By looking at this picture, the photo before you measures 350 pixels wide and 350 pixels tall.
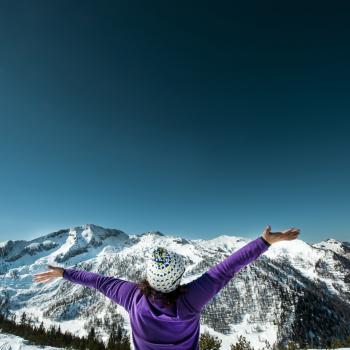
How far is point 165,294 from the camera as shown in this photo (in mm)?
4016

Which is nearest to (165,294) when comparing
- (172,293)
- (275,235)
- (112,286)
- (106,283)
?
(172,293)

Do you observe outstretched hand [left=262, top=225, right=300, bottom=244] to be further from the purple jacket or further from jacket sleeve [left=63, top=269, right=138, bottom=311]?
jacket sleeve [left=63, top=269, right=138, bottom=311]

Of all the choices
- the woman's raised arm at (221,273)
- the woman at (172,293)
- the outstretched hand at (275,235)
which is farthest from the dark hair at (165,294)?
the outstretched hand at (275,235)

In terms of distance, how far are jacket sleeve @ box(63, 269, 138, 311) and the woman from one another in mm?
14

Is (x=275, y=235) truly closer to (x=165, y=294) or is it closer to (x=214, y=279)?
(x=214, y=279)

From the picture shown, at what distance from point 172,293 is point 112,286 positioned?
44.3 inches

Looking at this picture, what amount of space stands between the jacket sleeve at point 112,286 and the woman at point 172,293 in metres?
0.01

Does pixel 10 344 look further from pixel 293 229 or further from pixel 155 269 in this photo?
pixel 293 229

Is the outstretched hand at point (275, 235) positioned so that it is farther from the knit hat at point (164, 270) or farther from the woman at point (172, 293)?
the knit hat at point (164, 270)

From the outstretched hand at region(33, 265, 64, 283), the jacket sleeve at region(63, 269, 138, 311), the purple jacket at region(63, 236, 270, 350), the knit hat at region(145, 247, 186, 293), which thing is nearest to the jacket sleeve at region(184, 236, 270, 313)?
the purple jacket at region(63, 236, 270, 350)

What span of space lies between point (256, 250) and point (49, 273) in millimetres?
4092

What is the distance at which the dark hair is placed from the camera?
3906mm

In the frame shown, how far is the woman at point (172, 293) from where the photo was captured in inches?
147

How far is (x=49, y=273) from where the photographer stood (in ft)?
18.6
